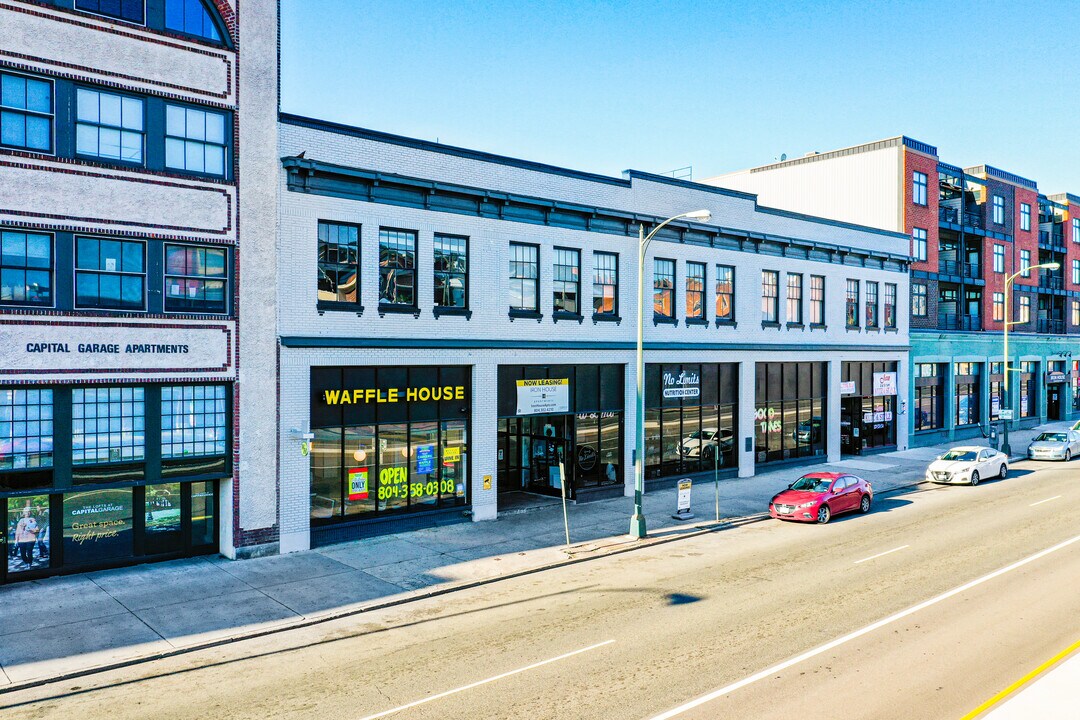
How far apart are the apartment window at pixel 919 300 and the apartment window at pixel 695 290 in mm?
18835

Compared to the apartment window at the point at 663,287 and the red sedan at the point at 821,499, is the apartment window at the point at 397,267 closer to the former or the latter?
the apartment window at the point at 663,287

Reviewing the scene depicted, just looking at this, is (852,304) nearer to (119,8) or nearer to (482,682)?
(482,682)

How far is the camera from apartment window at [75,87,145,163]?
718 inches

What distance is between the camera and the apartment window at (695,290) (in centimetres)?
3142

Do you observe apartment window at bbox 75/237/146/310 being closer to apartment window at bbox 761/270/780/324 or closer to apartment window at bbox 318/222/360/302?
apartment window at bbox 318/222/360/302

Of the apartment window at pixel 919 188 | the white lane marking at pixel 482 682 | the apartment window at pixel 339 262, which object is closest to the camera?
the white lane marking at pixel 482 682

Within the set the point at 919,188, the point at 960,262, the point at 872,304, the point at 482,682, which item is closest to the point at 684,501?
the point at 482,682

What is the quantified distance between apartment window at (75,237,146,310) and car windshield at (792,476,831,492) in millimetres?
20070

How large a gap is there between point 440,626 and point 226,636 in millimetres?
3914

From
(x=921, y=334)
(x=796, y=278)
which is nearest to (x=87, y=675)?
(x=796, y=278)

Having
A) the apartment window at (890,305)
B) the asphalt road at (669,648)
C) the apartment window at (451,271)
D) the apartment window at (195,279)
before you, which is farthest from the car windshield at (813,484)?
the apartment window at (890,305)

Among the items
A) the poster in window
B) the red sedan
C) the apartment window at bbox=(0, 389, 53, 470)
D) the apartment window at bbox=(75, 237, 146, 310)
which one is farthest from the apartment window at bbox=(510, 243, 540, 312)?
the poster in window

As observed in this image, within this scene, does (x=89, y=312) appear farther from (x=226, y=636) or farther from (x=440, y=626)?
(x=440, y=626)

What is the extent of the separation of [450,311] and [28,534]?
12.1 m
